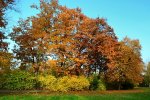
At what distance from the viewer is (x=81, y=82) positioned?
172ft

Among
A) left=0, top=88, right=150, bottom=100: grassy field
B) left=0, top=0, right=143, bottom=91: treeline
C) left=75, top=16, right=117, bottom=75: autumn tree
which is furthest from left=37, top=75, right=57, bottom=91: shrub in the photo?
left=0, top=88, right=150, bottom=100: grassy field

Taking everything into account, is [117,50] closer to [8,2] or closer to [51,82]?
[51,82]

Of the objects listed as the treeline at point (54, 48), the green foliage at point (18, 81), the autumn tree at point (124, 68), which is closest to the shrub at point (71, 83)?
the treeline at point (54, 48)

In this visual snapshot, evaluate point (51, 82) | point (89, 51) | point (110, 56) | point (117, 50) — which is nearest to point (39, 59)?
point (51, 82)

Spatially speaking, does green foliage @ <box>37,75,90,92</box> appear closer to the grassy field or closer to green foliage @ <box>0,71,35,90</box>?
green foliage @ <box>0,71,35,90</box>

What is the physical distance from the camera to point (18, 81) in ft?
169

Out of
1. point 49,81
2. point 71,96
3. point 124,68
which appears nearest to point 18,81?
point 49,81

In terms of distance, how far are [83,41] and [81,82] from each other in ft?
30.2

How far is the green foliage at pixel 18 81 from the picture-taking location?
2014 inches

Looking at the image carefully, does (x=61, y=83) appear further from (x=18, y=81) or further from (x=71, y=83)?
(x=18, y=81)

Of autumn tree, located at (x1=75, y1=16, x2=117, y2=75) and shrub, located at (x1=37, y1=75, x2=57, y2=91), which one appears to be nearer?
shrub, located at (x1=37, y1=75, x2=57, y2=91)

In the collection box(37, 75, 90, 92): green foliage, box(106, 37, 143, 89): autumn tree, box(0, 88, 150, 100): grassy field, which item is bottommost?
box(0, 88, 150, 100): grassy field

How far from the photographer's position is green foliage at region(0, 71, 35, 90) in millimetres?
51156

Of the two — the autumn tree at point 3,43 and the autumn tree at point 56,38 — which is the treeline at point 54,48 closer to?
the autumn tree at point 56,38
